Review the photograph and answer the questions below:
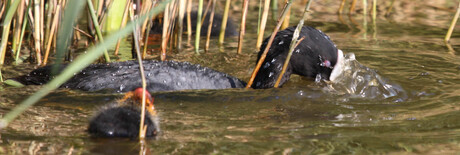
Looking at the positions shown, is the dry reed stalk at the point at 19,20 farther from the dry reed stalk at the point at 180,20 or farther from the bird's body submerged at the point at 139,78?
the dry reed stalk at the point at 180,20

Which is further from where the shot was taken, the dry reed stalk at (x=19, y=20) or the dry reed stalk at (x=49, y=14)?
the dry reed stalk at (x=49, y=14)

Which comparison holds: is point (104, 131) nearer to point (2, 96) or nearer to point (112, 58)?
point (2, 96)

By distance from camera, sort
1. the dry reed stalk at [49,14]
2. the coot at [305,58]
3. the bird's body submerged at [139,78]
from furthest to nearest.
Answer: the dry reed stalk at [49,14]
the coot at [305,58]
the bird's body submerged at [139,78]

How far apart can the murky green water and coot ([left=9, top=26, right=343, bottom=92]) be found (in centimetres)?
11

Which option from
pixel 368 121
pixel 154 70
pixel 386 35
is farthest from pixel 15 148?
pixel 386 35

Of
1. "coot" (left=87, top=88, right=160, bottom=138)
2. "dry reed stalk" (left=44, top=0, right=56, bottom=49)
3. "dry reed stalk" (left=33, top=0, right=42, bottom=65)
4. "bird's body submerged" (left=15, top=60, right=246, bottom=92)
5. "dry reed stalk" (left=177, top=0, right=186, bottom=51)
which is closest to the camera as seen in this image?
"coot" (left=87, top=88, right=160, bottom=138)

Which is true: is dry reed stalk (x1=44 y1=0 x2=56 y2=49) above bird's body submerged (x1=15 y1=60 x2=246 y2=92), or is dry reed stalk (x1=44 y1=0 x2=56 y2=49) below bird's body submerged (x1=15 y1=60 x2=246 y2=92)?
above

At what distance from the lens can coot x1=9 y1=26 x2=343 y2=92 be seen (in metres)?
4.15

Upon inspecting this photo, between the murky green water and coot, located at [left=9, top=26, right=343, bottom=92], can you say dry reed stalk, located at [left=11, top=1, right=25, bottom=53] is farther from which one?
coot, located at [left=9, top=26, right=343, bottom=92]

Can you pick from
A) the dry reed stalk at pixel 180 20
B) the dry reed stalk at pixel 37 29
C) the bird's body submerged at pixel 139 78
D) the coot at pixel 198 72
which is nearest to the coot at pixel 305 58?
the coot at pixel 198 72

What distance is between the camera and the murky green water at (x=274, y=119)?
2.95m

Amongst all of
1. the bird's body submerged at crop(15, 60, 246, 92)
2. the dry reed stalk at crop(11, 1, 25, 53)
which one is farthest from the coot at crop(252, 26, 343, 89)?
the dry reed stalk at crop(11, 1, 25, 53)

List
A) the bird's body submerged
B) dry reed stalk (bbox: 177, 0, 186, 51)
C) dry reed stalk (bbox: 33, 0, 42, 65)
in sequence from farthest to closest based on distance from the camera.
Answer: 1. dry reed stalk (bbox: 177, 0, 186, 51)
2. dry reed stalk (bbox: 33, 0, 42, 65)
3. the bird's body submerged

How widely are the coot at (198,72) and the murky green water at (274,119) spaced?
0.35ft
